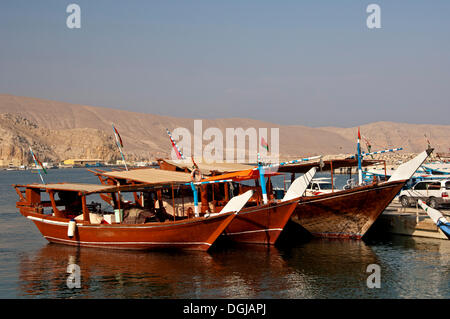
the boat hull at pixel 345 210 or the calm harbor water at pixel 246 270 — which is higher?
the boat hull at pixel 345 210

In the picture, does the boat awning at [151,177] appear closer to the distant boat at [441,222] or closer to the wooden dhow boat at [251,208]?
the wooden dhow boat at [251,208]

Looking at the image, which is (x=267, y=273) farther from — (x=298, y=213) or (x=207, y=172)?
(x=207, y=172)

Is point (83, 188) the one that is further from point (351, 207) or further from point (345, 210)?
point (351, 207)

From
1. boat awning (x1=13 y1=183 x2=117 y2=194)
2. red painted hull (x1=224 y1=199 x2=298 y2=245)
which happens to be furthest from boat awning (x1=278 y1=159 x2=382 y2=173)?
boat awning (x1=13 y1=183 x2=117 y2=194)

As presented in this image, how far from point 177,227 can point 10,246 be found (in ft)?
37.8

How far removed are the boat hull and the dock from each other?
2434 mm

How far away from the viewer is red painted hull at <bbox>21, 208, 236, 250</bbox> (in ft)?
79.2

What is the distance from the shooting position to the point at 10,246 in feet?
98.1

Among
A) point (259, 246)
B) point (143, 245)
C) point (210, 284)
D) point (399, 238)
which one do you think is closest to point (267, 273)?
point (210, 284)

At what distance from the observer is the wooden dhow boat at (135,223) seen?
24234 mm

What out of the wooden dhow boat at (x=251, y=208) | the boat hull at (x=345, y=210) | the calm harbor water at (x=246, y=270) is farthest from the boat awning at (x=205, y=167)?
the boat hull at (x=345, y=210)

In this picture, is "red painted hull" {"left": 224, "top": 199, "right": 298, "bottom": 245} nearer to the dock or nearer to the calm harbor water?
the calm harbor water

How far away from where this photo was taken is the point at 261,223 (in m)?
26.1

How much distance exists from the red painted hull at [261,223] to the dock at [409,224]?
7.16 m
